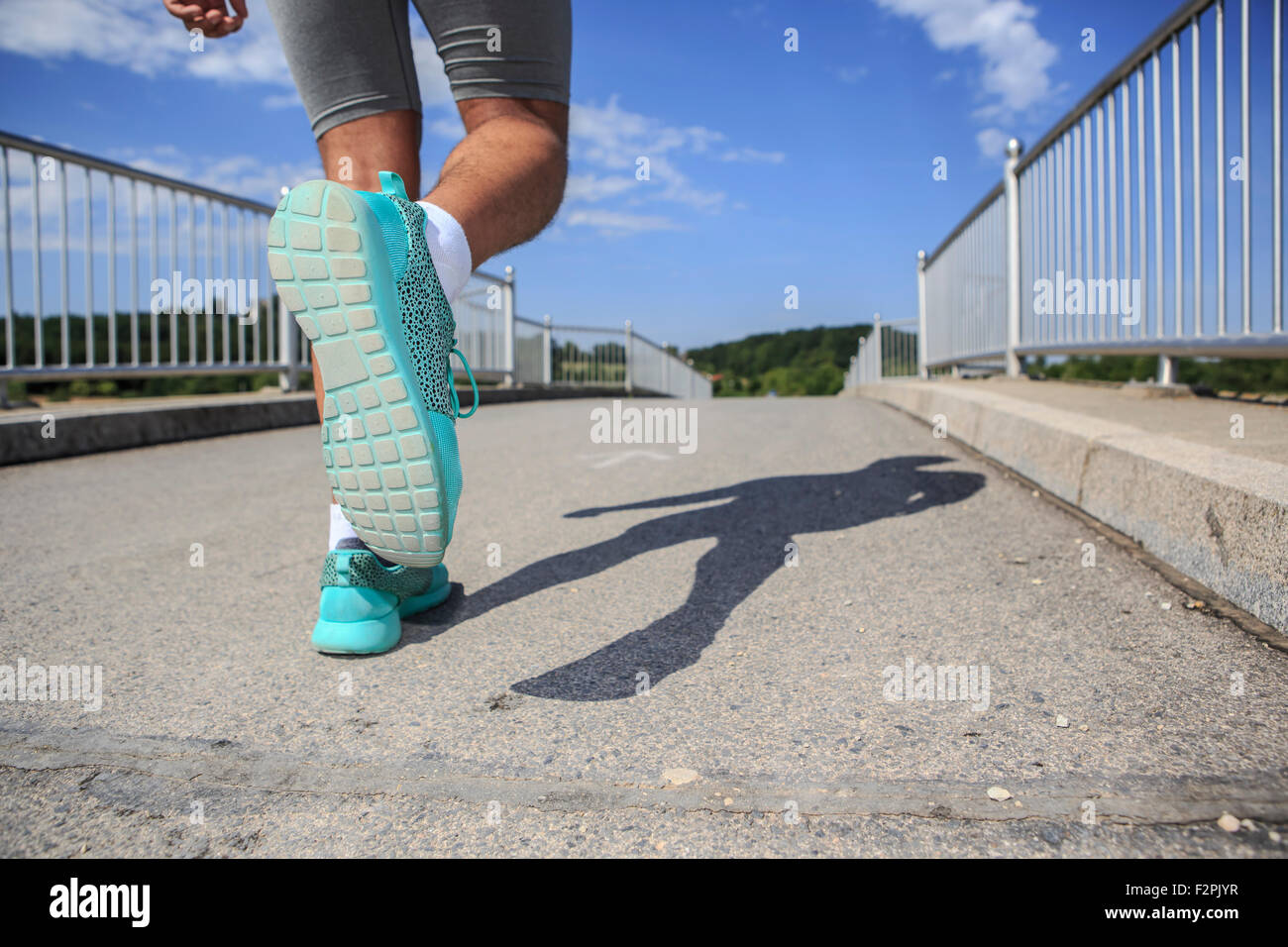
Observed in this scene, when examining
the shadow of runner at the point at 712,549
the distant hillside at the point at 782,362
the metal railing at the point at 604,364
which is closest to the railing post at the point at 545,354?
the metal railing at the point at 604,364

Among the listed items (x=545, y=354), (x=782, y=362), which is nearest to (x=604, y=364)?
(x=545, y=354)

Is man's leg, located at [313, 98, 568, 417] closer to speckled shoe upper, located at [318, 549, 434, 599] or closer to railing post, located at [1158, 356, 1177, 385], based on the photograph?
speckled shoe upper, located at [318, 549, 434, 599]

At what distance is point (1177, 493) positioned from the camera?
2055mm

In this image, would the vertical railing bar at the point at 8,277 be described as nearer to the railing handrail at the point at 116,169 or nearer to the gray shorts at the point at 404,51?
the railing handrail at the point at 116,169

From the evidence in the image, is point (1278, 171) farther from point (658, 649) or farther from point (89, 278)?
point (89, 278)

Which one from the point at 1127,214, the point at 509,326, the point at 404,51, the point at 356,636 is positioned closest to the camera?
the point at 356,636

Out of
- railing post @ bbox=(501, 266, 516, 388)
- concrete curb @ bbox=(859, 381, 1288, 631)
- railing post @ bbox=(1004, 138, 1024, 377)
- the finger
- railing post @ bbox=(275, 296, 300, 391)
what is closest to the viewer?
concrete curb @ bbox=(859, 381, 1288, 631)

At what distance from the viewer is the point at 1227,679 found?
1459mm

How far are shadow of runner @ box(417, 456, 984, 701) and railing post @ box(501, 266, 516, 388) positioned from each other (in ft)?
30.6

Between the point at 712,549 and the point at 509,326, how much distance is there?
1068 centimetres

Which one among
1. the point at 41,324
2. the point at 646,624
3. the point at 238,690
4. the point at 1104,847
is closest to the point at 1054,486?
the point at 646,624

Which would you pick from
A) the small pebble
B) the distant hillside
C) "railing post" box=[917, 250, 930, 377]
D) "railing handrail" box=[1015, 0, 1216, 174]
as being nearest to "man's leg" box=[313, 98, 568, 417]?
the small pebble

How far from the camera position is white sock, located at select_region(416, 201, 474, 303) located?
1.43 metres
